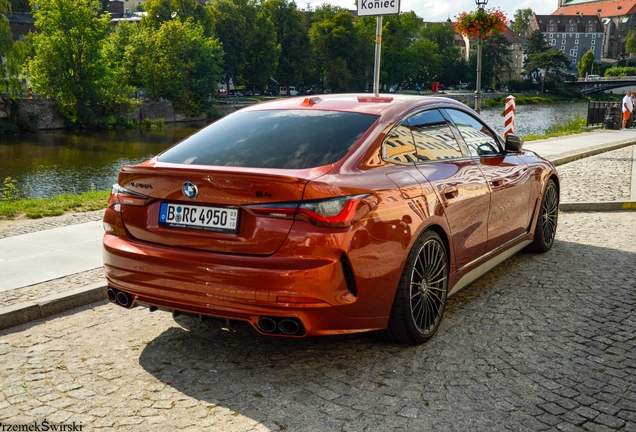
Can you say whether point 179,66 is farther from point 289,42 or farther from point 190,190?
point 190,190

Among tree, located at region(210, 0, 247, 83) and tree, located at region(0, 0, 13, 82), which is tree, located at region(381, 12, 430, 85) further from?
tree, located at region(0, 0, 13, 82)

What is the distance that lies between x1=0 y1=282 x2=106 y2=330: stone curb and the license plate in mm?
1694

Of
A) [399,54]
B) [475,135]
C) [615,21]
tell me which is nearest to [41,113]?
[475,135]

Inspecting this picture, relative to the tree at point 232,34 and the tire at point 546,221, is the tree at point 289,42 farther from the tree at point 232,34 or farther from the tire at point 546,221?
the tire at point 546,221

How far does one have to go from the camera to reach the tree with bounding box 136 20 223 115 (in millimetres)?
64062

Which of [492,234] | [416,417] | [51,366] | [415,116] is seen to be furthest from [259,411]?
[492,234]

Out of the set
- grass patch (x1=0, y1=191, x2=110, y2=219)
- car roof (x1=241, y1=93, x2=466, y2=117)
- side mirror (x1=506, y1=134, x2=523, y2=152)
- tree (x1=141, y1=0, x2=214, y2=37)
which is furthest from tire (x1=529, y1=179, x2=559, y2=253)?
tree (x1=141, y1=0, x2=214, y2=37)

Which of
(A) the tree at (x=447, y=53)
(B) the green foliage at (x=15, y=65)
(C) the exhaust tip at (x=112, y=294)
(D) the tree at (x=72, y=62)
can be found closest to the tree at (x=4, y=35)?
(B) the green foliage at (x=15, y=65)

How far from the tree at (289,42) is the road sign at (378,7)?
80444 mm

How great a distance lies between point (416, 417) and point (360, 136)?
168 centimetres

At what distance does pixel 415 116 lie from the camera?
4727mm

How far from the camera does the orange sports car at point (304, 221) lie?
3602mm

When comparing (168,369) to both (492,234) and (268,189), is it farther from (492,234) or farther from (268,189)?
(492,234)

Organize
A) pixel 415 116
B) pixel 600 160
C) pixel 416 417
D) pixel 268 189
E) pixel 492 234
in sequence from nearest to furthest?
pixel 416 417
pixel 268 189
pixel 415 116
pixel 492 234
pixel 600 160
